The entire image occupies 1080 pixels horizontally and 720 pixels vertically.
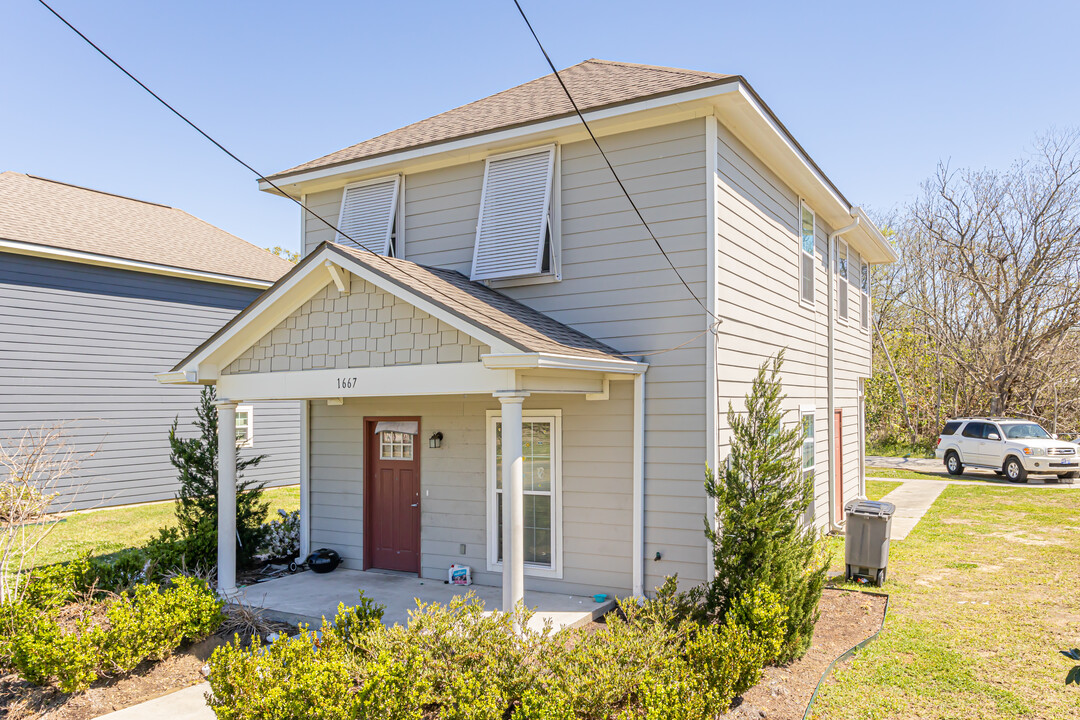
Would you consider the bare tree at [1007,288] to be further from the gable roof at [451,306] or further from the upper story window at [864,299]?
the gable roof at [451,306]

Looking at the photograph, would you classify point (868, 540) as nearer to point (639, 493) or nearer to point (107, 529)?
point (639, 493)

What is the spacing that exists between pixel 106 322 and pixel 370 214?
29.4ft

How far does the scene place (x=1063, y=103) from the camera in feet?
84.0

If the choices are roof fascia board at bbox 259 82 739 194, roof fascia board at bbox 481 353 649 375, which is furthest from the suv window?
roof fascia board at bbox 481 353 649 375

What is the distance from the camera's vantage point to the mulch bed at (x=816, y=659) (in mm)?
5535

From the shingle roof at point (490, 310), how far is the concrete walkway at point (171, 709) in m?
3.93

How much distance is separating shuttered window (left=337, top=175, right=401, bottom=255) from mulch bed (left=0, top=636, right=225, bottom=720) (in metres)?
5.69

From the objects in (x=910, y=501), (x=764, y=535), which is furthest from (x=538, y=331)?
(x=910, y=501)

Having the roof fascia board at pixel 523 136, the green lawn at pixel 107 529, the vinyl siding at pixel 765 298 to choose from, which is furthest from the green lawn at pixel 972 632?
the green lawn at pixel 107 529

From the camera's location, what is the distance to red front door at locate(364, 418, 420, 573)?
31.5ft

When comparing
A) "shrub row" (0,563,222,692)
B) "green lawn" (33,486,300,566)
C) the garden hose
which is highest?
"shrub row" (0,563,222,692)

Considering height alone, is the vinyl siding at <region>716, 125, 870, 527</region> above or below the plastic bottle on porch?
above

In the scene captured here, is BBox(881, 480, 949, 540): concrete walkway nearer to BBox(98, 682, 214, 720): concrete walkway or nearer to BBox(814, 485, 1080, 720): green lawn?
BBox(814, 485, 1080, 720): green lawn

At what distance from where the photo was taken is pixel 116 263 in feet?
49.9
